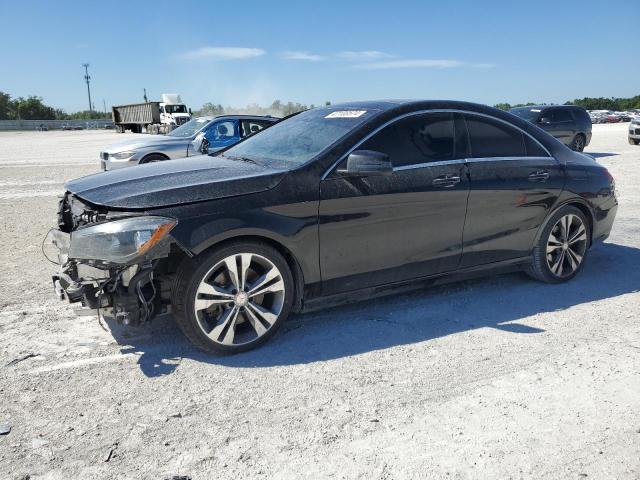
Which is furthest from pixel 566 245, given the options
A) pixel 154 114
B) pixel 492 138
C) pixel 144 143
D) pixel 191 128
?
pixel 154 114

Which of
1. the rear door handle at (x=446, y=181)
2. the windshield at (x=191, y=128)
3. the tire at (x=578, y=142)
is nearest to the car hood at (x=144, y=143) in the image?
the windshield at (x=191, y=128)

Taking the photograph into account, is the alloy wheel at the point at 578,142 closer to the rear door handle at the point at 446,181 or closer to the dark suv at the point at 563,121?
the dark suv at the point at 563,121

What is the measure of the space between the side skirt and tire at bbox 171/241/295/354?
0.86 ft

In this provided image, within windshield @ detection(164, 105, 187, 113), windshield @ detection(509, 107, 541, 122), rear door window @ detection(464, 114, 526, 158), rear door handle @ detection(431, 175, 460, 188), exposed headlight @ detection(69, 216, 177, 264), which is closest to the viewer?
exposed headlight @ detection(69, 216, 177, 264)

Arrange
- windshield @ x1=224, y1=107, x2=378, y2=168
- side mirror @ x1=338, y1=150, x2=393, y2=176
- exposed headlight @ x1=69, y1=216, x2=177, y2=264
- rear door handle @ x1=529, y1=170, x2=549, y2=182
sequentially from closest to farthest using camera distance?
exposed headlight @ x1=69, y1=216, x2=177, y2=264 < side mirror @ x1=338, y1=150, x2=393, y2=176 < windshield @ x1=224, y1=107, x2=378, y2=168 < rear door handle @ x1=529, y1=170, x2=549, y2=182

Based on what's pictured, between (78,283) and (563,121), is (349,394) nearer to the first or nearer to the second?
(78,283)

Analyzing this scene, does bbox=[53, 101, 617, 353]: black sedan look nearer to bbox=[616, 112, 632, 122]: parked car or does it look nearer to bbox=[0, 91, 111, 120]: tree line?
bbox=[616, 112, 632, 122]: parked car

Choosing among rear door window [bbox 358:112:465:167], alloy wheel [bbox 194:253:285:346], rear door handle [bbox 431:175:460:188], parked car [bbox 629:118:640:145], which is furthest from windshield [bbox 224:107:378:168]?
parked car [bbox 629:118:640:145]

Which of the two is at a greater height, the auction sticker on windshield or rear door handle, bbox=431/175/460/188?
the auction sticker on windshield

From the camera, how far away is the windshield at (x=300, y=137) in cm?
412

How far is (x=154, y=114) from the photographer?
43688 millimetres

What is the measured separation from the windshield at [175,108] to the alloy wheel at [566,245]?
45345mm

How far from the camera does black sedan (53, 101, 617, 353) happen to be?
11.2ft

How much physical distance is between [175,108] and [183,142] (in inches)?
1464
